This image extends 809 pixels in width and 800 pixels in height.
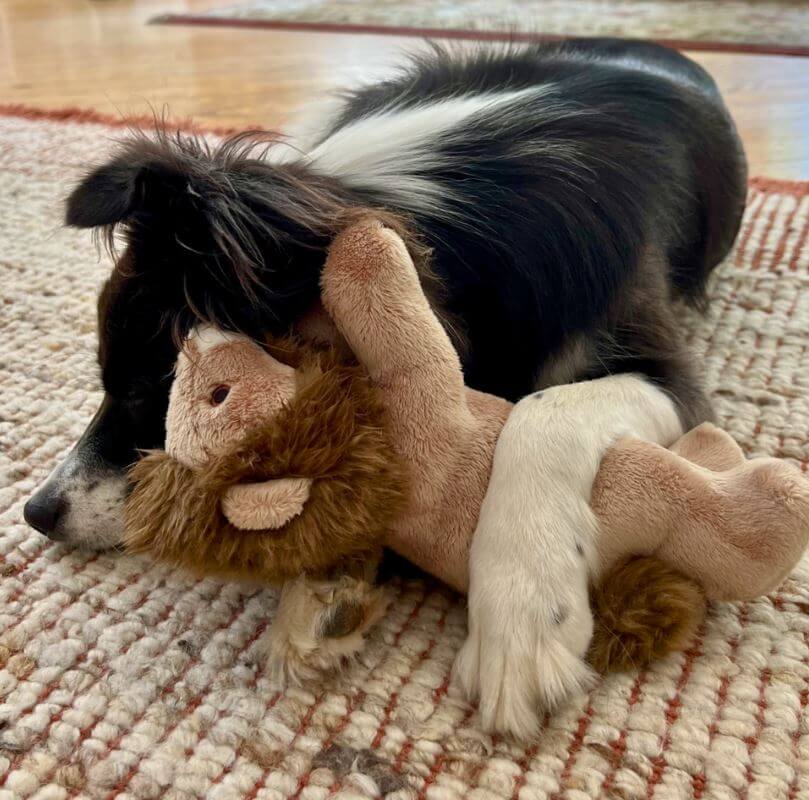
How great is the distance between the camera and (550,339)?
1193 mm

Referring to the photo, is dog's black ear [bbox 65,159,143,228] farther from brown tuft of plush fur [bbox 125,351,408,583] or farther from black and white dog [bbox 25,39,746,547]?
brown tuft of plush fur [bbox 125,351,408,583]

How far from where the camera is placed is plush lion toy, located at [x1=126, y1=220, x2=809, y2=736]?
0.88m

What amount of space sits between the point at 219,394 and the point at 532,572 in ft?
1.20

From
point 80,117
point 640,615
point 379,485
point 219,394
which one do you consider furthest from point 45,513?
point 80,117

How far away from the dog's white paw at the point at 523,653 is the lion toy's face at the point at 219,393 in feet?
0.96

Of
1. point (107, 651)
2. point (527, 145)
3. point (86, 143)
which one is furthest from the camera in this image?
point (86, 143)

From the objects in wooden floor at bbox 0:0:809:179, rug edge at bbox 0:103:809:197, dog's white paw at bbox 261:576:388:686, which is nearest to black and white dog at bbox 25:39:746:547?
dog's white paw at bbox 261:576:388:686

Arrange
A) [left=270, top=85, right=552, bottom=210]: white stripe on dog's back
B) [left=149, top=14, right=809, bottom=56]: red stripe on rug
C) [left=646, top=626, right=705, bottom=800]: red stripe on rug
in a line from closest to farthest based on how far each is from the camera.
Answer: [left=646, top=626, right=705, bottom=800]: red stripe on rug → [left=270, top=85, right=552, bottom=210]: white stripe on dog's back → [left=149, top=14, right=809, bottom=56]: red stripe on rug

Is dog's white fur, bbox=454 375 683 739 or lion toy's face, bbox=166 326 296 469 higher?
lion toy's face, bbox=166 326 296 469

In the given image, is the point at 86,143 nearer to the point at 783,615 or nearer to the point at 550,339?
the point at 550,339

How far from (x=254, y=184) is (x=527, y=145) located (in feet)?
1.40

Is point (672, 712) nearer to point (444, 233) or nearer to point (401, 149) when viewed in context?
point (444, 233)

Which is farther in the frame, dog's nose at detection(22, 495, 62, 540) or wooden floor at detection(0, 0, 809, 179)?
wooden floor at detection(0, 0, 809, 179)

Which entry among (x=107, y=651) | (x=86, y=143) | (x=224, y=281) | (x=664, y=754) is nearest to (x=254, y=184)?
(x=224, y=281)
